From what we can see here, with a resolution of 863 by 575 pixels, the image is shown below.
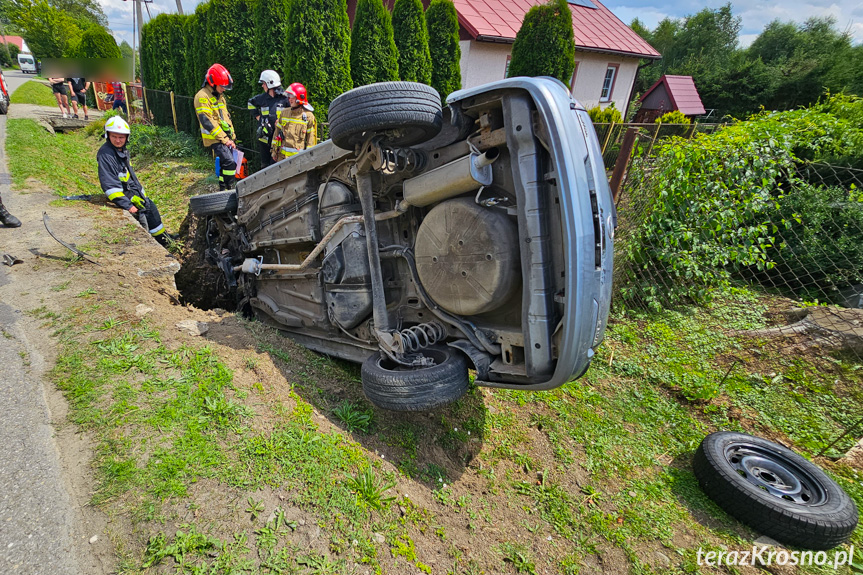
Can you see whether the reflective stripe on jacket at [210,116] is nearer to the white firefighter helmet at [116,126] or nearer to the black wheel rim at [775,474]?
the white firefighter helmet at [116,126]

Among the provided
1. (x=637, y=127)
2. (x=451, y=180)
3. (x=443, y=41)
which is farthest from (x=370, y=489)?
(x=443, y=41)

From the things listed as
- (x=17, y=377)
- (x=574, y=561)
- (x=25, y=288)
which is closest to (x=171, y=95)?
(x=25, y=288)

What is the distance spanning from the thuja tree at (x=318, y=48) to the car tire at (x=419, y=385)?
756 cm

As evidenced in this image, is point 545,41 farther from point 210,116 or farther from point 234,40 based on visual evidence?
point 210,116

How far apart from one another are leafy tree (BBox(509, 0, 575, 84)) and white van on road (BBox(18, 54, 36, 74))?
53.1 m

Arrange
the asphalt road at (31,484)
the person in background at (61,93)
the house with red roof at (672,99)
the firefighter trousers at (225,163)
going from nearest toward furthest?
the asphalt road at (31,484)
the firefighter trousers at (225,163)
the person in background at (61,93)
the house with red roof at (672,99)

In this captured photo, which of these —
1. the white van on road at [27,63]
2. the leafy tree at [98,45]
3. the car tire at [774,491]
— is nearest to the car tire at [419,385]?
the car tire at [774,491]

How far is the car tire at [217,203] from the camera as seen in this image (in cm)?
410

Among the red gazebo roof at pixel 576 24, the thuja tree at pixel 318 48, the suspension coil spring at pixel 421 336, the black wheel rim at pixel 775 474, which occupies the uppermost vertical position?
the red gazebo roof at pixel 576 24

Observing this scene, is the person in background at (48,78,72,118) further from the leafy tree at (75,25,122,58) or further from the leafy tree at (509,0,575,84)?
the leafy tree at (509,0,575,84)

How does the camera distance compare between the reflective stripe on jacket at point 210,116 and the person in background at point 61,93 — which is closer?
the reflective stripe on jacket at point 210,116

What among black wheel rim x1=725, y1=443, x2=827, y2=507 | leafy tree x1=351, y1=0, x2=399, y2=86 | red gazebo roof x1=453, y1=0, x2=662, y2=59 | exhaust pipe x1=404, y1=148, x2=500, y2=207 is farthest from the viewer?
red gazebo roof x1=453, y1=0, x2=662, y2=59

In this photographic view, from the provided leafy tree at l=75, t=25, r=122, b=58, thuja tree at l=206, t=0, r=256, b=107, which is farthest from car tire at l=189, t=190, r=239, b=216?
leafy tree at l=75, t=25, r=122, b=58

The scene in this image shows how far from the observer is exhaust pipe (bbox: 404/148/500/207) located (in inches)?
83.8
